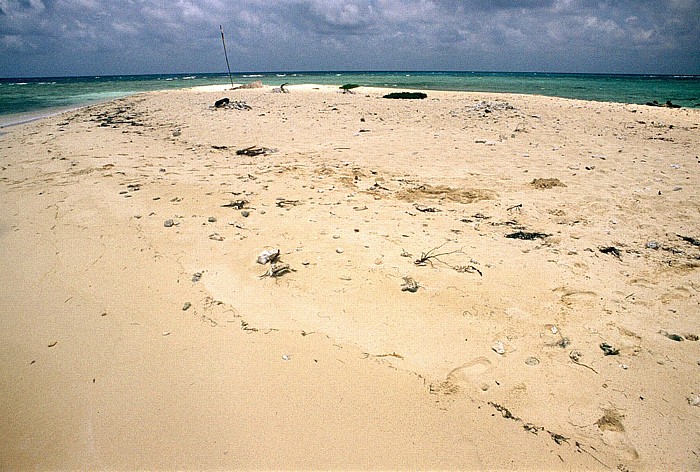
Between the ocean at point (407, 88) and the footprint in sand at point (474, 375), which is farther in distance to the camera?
the ocean at point (407, 88)

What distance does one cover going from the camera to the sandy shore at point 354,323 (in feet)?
5.58

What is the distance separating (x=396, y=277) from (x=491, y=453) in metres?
1.36

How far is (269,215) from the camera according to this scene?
3.87 m

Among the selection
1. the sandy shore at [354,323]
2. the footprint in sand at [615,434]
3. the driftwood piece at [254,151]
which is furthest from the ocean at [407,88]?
the footprint in sand at [615,434]

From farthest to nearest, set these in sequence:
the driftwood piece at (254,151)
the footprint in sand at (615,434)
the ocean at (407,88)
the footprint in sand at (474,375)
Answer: the ocean at (407,88)
the driftwood piece at (254,151)
the footprint in sand at (474,375)
the footprint in sand at (615,434)

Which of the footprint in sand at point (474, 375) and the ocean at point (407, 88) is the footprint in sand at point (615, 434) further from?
the ocean at point (407, 88)

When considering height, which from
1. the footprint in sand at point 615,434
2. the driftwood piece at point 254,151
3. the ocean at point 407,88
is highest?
the footprint in sand at point 615,434

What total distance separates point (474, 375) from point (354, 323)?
811mm

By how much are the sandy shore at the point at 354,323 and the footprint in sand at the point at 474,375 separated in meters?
0.01

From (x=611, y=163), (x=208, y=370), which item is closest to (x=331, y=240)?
(x=208, y=370)

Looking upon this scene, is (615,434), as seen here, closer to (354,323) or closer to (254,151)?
(354,323)

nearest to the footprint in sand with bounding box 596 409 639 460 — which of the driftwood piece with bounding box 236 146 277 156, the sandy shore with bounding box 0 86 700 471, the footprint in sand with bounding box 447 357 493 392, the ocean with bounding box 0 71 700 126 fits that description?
the sandy shore with bounding box 0 86 700 471

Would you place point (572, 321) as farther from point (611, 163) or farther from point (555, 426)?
point (611, 163)

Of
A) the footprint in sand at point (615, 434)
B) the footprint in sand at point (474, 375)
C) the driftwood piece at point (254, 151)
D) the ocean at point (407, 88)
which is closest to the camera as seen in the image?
the footprint in sand at point (615, 434)
